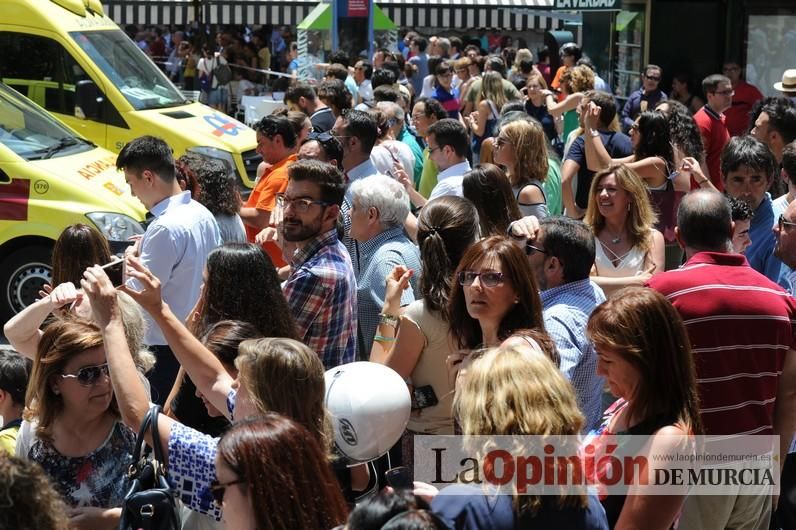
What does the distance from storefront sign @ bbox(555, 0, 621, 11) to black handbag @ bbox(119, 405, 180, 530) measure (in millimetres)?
13246

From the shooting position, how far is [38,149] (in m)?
8.94

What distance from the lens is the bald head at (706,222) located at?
4.27 meters

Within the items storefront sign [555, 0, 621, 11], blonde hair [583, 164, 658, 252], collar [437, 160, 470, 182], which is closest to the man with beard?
blonde hair [583, 164, 658, 252]

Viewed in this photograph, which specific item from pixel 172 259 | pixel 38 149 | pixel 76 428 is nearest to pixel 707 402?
pixel 76 428

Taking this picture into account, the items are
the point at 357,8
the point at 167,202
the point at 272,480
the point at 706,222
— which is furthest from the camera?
the point at 357,8

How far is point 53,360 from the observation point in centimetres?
377

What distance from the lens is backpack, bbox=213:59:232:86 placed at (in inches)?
920

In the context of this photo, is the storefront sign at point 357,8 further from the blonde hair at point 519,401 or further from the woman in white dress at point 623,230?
the blonde hair at point 519,401

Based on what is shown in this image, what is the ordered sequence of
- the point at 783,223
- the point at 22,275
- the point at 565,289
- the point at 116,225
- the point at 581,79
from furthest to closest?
the point at 581,79, the point at 22,275, the point at 116,225, the point at 783,223, the point at 565,289

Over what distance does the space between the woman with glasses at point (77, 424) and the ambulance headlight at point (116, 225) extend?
4.52 meters

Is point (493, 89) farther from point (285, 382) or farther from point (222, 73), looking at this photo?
point (222, 73)

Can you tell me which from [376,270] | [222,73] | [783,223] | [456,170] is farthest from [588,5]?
[376,270]

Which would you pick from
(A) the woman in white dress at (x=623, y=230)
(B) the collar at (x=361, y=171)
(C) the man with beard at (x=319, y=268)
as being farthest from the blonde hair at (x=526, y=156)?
(C) the man with beard at (x=319, y=268)

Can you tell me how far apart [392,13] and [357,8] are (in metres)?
15.0
